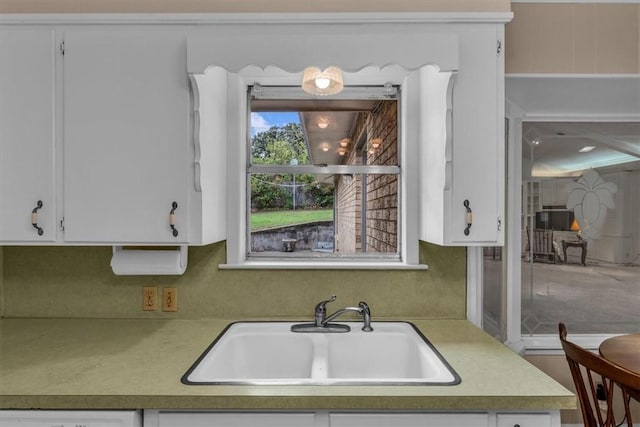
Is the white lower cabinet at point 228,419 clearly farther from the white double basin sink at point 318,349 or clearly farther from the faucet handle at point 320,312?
the faucet handle at point 320,312

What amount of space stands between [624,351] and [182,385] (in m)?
1.76

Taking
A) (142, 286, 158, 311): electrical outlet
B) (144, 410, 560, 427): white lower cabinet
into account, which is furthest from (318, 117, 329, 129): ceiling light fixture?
(144, 410, 560, 427): white lower cabinet

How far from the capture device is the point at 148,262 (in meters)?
1.68

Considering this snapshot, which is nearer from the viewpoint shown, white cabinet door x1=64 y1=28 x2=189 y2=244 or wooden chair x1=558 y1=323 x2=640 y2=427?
wooden chair x1=558 y1=323 x2=640 y2=427

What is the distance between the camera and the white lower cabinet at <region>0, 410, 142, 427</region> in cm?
115

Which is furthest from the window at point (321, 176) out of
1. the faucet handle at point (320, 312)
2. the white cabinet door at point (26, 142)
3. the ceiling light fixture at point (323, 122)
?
the white cabinet door at point (26, 142)

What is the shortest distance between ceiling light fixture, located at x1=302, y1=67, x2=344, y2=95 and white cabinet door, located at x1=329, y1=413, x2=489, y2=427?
124 centimetres

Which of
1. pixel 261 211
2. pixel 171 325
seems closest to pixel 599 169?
pixel 261 211

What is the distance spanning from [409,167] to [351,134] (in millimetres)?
405

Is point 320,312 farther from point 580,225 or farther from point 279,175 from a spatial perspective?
point 580,225

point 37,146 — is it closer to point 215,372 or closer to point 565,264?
point 215,372

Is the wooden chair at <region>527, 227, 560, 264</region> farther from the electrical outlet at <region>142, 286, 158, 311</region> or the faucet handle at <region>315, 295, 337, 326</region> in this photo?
the electrical outlet at <region>142, 286, 158, 311</region>

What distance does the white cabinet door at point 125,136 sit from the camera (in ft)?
5.01

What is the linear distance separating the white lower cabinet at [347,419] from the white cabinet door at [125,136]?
2.12 feet
